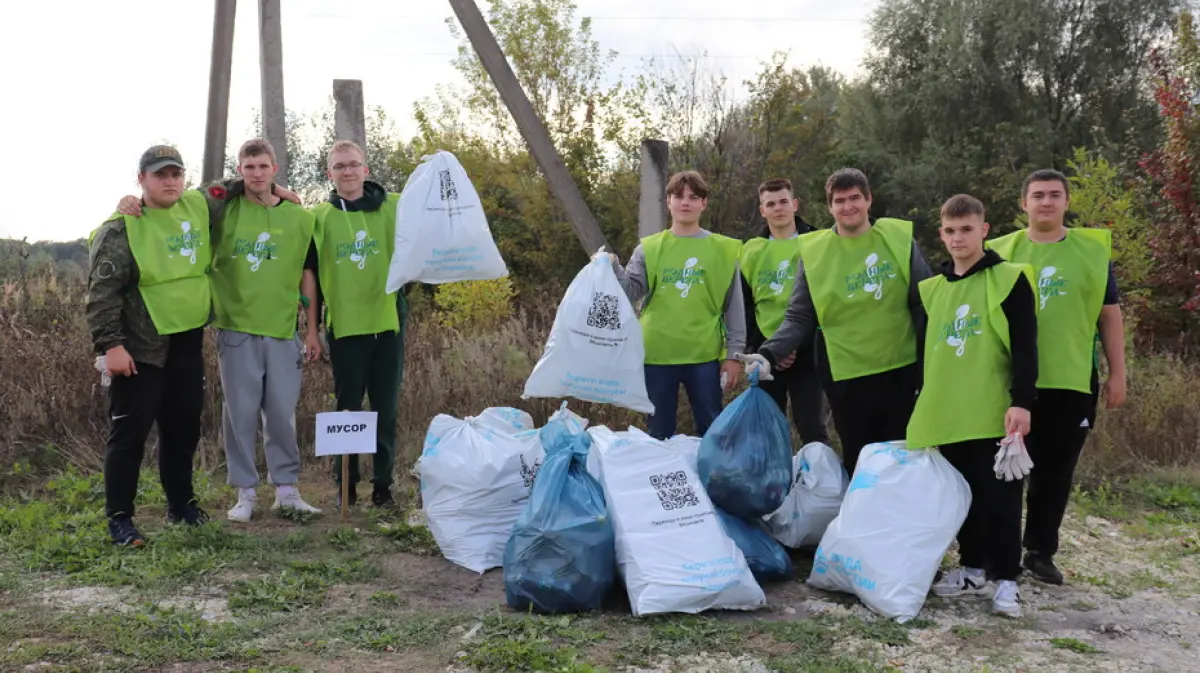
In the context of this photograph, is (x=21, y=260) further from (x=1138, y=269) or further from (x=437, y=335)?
(x=1138, y=269)

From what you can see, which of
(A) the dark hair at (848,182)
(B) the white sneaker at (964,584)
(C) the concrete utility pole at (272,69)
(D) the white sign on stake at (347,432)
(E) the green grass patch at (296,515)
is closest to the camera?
(B) the white sneaker at (964,584)

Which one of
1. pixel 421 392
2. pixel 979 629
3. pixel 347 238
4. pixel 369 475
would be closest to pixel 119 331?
pixel 347 238

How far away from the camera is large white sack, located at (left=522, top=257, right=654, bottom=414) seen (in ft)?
14.3

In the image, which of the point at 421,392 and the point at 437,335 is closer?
the point at 421,392

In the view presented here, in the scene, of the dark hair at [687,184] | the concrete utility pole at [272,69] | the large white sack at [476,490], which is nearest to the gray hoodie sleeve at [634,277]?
the dark hair at [687,184]

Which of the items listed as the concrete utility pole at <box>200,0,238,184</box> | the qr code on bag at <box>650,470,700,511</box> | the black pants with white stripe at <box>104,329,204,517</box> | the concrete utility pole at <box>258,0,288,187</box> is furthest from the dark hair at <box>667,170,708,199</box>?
the concrete utility pole at <box>200,0,238,184</box>

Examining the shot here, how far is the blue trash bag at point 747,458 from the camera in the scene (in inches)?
153

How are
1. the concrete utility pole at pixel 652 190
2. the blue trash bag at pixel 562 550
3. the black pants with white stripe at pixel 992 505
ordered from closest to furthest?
the blue trash bag at pixel 562 550 < the black pants with white stripe at pixel 992 505 < the concrete utility pole at pixel 652 190

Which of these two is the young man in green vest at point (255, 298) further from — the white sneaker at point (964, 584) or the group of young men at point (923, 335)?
the white sneaker at point (964, 584)

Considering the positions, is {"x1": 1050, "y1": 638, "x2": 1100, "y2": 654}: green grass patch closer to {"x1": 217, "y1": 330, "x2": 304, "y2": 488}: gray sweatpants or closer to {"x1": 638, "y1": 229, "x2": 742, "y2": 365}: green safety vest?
{"x1": 638, "y1": 229, "x2": 742, "y2": 365}: green safety vest

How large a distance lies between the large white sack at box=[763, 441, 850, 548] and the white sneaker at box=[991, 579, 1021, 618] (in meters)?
0.75

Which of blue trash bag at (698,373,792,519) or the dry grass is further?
the dry grass

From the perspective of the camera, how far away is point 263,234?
4.75 metres

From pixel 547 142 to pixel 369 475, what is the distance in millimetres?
2430
